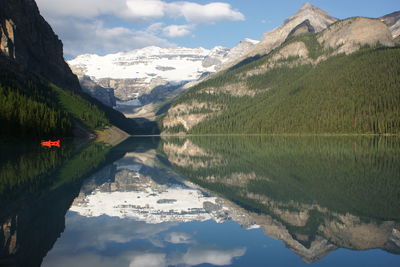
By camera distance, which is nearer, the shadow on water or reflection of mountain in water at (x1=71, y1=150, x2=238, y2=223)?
the shadow on water

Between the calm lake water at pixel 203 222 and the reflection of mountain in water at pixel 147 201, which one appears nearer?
the calm lake water at pixel 203 222

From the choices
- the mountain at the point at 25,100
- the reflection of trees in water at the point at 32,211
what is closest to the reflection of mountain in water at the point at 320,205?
the reflection of trees in water at the point at 32,211

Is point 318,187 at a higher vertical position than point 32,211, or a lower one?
higher

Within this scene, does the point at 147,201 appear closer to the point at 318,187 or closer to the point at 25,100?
the point at 318,187

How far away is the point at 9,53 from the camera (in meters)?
171

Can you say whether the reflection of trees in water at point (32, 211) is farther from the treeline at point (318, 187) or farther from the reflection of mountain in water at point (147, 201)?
the treeline at point (318, 187)

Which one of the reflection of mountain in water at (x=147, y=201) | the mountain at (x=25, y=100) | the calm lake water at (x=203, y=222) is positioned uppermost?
the mountain at (x=25, y=100)

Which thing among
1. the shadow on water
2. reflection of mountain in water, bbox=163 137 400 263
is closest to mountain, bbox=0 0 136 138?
the shadow on water

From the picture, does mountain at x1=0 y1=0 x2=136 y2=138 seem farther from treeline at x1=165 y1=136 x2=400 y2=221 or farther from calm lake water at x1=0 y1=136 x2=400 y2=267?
treeline at x1=165 y1=136 x2=400 y2=221

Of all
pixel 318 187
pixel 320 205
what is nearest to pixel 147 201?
pixel 320 205

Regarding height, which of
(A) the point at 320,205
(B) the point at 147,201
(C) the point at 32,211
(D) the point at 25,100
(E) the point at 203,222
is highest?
(D) the point at 25,100

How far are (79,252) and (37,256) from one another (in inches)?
57.5

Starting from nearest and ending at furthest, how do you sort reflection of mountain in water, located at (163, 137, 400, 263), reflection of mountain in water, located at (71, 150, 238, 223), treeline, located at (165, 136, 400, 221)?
reflection of mountain in water, located at (163, 137, 400, 263) < reflection of mountain in water, located at (71, 150, 238, 223) < treeline, located at (165, 136, 400, 221)

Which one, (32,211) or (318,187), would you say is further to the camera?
(318,187)
